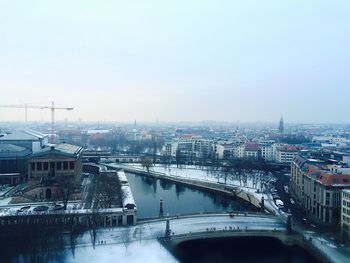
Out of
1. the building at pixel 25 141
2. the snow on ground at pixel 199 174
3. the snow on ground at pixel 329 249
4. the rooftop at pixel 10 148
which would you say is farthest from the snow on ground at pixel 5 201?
the snow on ground at pixel 329 249

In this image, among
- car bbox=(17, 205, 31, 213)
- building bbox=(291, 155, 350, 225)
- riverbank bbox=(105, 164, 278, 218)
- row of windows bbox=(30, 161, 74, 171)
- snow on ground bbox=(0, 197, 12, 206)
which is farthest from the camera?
row of windows bbox=(30, 161, 74, 171)

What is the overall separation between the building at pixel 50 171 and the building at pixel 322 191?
56.4 feet

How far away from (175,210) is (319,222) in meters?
9.86

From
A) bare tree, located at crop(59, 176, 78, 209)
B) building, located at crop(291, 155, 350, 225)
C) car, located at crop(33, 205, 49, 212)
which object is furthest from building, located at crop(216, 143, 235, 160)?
car, located at crop(33, 205, 49, 212)

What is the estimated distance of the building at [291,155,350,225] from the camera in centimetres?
2297

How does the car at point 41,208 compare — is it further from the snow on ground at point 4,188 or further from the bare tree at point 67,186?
the snow on ground at point 4,188

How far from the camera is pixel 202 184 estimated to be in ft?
121

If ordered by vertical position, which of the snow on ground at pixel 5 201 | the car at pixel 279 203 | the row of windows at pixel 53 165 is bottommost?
the car at pixel 279 203

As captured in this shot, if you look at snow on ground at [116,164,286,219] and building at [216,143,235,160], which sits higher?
building at [216,143,235,160]

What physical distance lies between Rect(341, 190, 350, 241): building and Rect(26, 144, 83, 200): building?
18474mm

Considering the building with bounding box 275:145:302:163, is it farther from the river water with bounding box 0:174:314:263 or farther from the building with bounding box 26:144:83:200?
the river water with bounding box 0:174:314:263

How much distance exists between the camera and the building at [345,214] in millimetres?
20469

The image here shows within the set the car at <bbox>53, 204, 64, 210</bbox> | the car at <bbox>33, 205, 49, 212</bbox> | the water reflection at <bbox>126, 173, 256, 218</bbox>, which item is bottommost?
the water reflection at <bbox>126, 173, 256, 218</bbox>

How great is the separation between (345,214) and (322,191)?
282 cm
